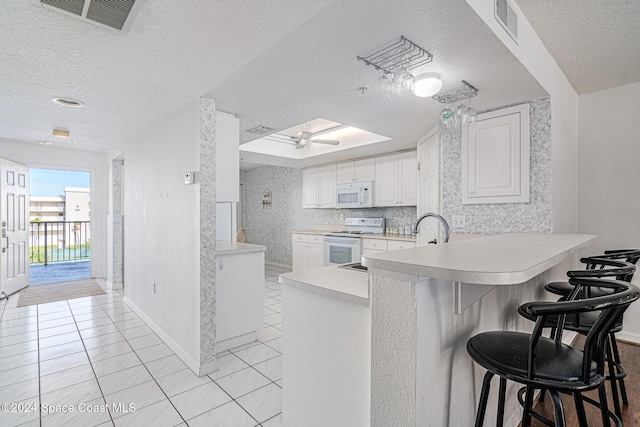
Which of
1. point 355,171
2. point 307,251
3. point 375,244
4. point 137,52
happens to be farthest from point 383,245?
point 137,52

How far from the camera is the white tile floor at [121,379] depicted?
185 cm

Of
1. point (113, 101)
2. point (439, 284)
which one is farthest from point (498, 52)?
point (113, 101)

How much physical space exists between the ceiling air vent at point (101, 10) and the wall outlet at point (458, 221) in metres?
2.73

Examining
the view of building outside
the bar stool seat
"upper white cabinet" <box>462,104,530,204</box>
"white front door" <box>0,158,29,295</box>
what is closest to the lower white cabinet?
"upper white cabinet" <box>462,104,530,204</box>

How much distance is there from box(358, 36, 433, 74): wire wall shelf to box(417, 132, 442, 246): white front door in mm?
1405

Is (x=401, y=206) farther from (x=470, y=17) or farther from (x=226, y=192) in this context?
(x=470, y=17)

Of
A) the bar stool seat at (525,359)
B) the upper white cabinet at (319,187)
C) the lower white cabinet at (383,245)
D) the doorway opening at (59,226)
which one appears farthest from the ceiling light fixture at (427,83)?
the doorway opening at (59,226)

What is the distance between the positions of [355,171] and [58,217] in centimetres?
883

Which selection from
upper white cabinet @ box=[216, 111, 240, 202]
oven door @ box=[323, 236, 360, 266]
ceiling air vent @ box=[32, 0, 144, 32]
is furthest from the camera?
oven door @ box=[323, 236, 360, 266]

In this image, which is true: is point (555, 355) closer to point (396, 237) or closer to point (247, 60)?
point (247, 60)

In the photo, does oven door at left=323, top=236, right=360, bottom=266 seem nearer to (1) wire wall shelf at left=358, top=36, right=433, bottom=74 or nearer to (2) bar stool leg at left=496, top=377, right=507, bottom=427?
(1) wire wall shelf at left=358, top=36, right=433, bottom=74

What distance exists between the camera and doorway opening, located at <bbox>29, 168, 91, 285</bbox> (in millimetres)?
6664

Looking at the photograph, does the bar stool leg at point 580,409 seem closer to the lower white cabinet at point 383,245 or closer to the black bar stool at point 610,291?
the black bar stool at point 610,291

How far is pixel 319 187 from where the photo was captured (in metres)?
6.00
